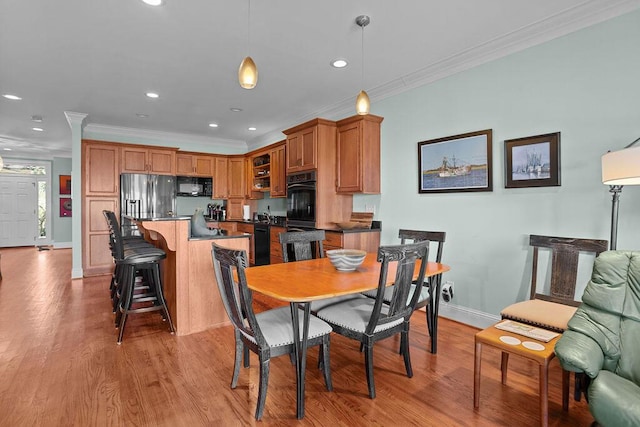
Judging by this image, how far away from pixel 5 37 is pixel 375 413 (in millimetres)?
4169

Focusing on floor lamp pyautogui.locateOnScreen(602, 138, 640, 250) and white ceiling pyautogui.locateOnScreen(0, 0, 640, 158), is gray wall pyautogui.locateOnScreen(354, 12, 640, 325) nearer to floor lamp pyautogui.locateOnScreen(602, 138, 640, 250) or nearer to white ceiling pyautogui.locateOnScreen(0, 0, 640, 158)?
white ceiling pyautogui.locateOnScreen(0, 0, 640, 158)

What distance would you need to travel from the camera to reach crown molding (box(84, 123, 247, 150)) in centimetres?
604

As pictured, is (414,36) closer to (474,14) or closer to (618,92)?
(474,14)

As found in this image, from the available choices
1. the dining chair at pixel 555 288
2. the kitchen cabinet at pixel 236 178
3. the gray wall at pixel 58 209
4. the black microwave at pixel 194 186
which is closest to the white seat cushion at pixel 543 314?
the dining chair at pixel 555 288

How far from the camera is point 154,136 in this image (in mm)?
6586

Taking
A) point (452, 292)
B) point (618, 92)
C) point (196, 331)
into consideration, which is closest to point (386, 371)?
point (452, 292)

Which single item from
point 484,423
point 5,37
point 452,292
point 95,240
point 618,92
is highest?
point 5,37

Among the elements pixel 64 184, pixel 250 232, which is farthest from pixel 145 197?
pixel 64 184

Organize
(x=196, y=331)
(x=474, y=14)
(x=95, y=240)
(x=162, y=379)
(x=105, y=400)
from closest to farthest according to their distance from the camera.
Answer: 1. (x=105, y=400)
2. (x=162, y=379)
3. (x=474, y=14)
4. (x=196, y=331)
5. (x=95, y=240)

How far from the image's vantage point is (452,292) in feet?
11.6

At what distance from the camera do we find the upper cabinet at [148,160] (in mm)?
5969

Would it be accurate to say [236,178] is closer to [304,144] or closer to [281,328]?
[304,144]

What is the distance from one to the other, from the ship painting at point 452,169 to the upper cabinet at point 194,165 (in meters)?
4.89

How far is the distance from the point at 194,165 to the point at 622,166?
648cm
